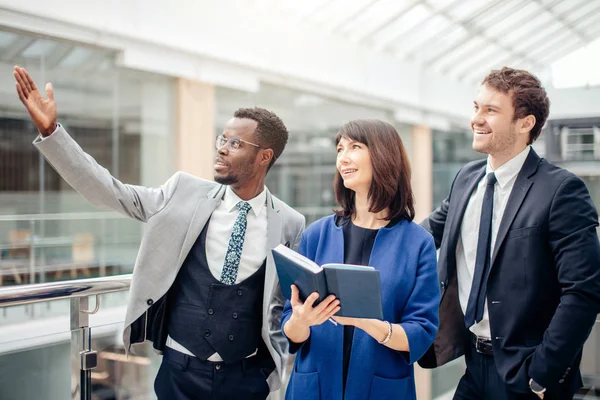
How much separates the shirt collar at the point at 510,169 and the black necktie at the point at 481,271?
10 cm

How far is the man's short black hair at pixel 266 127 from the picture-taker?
249 cm

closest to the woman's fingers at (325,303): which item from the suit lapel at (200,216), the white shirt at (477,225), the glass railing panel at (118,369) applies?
the suit lapel at (200,216)

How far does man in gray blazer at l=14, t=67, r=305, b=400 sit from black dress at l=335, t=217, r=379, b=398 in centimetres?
35

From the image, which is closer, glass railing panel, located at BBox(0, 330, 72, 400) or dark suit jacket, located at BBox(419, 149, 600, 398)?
dark suit jacket, located at BBox(419, 149, 600, 398)

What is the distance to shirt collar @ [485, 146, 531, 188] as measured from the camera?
2348 millimetres

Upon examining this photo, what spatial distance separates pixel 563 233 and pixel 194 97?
8.88 meters

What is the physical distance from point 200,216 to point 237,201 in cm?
17

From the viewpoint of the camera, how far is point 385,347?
1988 millimetres

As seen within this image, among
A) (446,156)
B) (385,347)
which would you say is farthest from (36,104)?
(446,156)

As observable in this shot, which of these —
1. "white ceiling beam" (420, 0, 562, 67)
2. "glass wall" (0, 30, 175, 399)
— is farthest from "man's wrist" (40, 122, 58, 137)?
"white ceiling beam" (420, 0, 562, 67)

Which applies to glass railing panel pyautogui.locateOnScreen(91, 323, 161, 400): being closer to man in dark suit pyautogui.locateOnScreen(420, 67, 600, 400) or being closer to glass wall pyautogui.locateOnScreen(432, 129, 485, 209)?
man in dark suit pyautogui.locateOnScreen(420, 67, 600, 400)

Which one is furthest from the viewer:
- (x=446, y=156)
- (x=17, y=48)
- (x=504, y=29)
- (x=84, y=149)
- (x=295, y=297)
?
(x=446, y=156)

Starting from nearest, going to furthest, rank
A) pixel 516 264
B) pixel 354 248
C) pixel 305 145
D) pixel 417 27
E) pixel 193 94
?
pixel 354 248
pixel 516 264
pixel 193 94
pixel 305 145
pixel 417 27

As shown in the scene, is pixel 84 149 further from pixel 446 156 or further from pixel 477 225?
pixel 446 156
